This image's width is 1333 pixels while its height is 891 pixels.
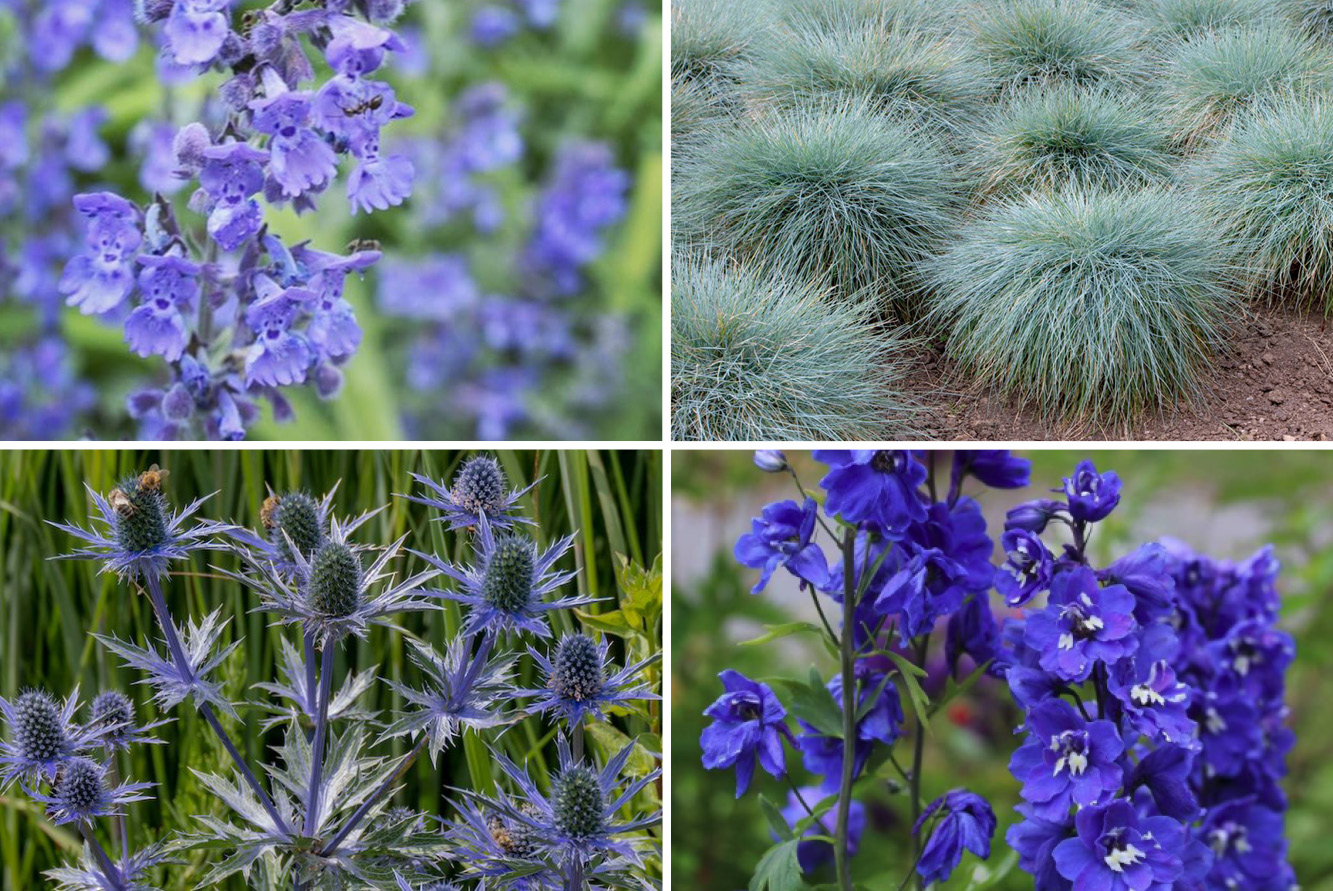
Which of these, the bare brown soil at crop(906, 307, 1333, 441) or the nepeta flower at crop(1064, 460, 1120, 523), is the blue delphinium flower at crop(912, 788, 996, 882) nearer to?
the nepeta flower at crop(1064, 460, 1120, 523)

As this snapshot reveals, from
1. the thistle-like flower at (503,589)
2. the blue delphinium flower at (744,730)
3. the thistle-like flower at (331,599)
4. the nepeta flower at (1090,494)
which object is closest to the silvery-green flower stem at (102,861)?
the thistle-like flower at (331,599)

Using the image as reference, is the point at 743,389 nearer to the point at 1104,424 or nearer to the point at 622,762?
the point at 1104,424

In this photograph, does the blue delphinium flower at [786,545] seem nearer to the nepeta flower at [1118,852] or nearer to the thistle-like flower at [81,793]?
the nepeta flower at [1118,852]

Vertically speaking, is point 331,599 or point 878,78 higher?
point 878,78

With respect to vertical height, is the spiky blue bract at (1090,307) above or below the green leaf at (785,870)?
above

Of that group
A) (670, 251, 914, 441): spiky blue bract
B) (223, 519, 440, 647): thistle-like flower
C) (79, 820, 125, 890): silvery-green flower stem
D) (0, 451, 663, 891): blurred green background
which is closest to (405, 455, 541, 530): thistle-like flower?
(223, 519, 440, 647): thistle-like flower

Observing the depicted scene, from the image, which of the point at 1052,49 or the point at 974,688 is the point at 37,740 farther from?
the point at 1052,49

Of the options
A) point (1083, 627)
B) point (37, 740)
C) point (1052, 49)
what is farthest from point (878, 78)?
point (37, 740)
